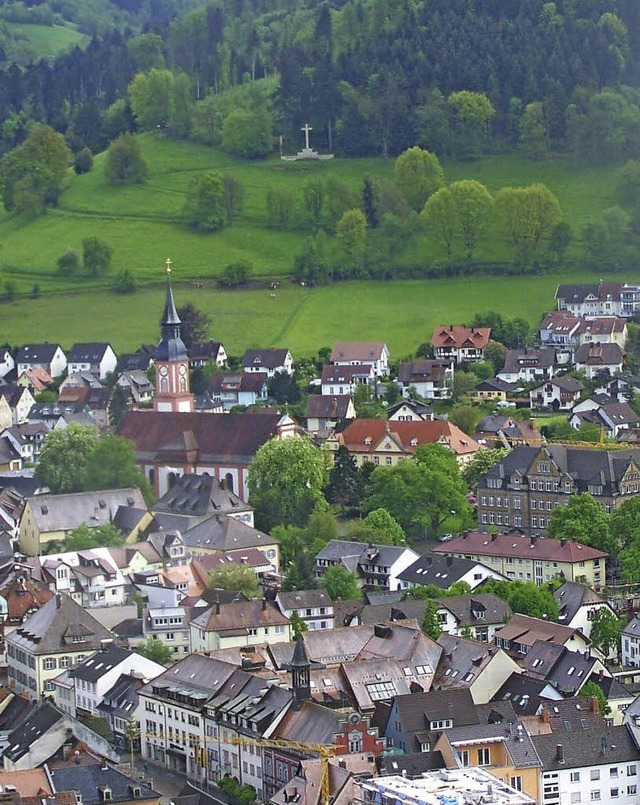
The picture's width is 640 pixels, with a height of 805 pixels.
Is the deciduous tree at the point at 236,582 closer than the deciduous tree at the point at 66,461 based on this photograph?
Yes

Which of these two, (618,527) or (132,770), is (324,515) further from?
(132,770)

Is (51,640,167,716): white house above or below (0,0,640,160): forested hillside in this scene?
below

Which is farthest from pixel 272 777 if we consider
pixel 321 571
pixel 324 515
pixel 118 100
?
pixel 118 100

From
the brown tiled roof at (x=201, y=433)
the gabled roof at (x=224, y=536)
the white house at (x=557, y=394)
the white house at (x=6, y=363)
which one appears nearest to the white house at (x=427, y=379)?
the white house at (x=557, y=394)

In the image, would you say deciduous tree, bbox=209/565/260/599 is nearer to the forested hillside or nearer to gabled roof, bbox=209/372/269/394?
gabled roof, bbox=209/372/269/394

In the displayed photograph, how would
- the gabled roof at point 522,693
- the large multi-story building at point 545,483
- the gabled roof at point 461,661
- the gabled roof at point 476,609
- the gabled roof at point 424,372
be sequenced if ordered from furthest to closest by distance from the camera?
the gabled roof at point 424,372, the large multi-story building at point 545,483, the gabled roof at point 476,609, the gabled roof at point 461,661, the gabled roof at point 522,693

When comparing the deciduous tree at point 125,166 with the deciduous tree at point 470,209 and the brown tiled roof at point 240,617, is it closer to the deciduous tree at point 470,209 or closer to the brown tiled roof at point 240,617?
the deciduous tree at point 470,209

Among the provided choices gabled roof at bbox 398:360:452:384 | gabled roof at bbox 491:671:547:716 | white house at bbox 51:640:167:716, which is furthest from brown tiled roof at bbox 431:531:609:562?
gabled roof at bbox 398:360:452:384
